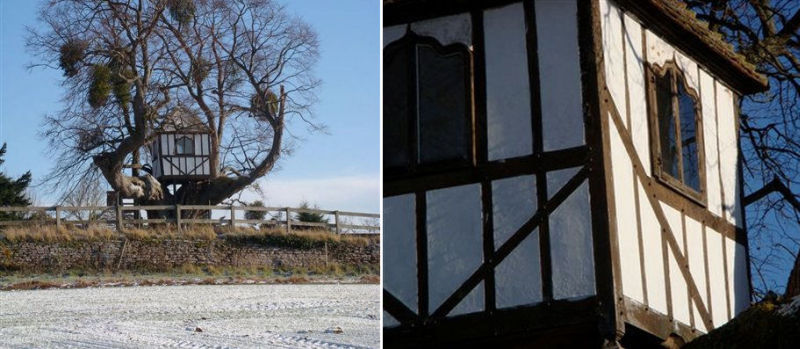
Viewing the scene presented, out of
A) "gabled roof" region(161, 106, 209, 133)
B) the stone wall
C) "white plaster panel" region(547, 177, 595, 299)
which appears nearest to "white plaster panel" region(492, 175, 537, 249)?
"white plaster panel" region(547, 177, 595, 299)

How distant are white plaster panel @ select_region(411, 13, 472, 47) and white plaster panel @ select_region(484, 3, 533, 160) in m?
0.11

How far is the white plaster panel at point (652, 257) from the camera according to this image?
7.06 m

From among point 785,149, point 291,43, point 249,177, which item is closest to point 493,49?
point 785,149

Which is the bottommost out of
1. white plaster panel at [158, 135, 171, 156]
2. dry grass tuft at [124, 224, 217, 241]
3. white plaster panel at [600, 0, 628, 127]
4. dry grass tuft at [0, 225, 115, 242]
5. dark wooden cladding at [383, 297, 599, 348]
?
dark wooden cladding at [383, 297, 599, 348]

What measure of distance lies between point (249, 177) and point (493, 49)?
7.07 meters

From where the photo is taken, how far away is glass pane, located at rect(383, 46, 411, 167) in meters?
7.28

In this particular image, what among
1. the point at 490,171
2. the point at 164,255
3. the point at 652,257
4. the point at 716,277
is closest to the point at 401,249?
the point at 490,171

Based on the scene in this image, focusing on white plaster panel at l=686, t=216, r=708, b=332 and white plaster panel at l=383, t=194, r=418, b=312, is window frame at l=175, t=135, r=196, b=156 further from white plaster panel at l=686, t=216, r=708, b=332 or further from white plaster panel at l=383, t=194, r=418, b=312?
white plaster panel at l=686, t=216, r=708, b=332

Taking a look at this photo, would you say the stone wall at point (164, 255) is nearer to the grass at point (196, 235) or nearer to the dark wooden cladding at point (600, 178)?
the grass at point (196, 235)

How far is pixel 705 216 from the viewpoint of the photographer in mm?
8094

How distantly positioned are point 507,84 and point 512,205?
2.40 feet

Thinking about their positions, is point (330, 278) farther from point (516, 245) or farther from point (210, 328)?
point (516, 245)

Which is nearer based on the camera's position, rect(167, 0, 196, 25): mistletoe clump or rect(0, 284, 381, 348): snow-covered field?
rect(167, 0, 196, 25): mistletoe clump

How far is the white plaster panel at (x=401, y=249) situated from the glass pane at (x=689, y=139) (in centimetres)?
196
